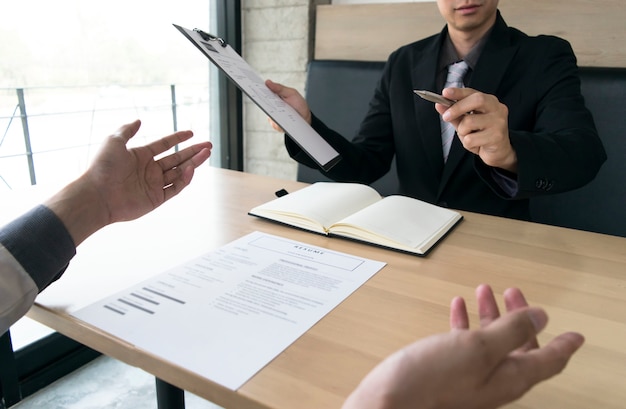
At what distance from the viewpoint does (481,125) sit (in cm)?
75

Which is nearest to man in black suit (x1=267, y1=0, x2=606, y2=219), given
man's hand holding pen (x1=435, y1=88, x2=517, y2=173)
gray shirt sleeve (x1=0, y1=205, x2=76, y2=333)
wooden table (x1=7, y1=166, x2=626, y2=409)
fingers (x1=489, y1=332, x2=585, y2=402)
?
man's hand holding pen (x1=435, y1=88, x2=517, y2=173)

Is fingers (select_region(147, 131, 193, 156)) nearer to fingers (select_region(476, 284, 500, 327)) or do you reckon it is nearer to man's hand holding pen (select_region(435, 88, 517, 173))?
man's hand holding pen (select_region(435, 88, 517, 173))

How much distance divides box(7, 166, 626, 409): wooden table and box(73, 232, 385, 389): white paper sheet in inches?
0.5

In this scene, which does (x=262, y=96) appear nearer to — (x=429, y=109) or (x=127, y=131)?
(x=127, y=131)

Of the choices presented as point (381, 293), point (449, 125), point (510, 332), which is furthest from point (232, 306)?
point (449, 125)

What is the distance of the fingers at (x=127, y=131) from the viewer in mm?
735

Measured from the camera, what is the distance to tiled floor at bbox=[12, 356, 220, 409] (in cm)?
123

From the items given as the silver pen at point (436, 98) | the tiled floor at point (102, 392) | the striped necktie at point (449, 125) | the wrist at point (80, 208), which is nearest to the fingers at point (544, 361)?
the silver pen at point (436, 98)

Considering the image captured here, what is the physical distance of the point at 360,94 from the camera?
163 cm

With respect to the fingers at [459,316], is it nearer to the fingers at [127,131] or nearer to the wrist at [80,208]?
the wrist at [80,208]

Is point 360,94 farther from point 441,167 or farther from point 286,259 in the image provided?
point 286,259

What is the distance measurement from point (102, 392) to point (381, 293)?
107cm

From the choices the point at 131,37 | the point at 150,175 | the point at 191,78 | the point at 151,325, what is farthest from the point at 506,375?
the point at 191,78

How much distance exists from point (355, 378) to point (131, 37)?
1549 mm
